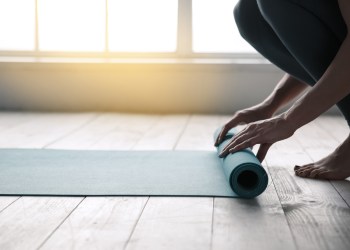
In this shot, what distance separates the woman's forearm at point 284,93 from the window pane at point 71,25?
2.36 metres

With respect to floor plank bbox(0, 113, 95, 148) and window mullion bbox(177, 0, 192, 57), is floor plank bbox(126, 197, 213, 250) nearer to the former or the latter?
floor plank bbox(0, 113, 95, 148)

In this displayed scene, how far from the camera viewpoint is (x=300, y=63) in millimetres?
1897

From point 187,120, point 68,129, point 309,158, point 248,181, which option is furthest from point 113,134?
point 248,181

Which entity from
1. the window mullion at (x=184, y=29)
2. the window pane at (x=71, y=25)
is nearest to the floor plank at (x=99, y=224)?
the window mullion at (x=184, y=29)

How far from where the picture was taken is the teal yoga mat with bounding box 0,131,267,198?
1.74m

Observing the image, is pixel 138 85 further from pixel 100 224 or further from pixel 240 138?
pixel 100 224

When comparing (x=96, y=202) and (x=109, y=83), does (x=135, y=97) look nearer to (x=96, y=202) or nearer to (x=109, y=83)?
(x=109, y=83)

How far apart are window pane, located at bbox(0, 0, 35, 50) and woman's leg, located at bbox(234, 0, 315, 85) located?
255cm

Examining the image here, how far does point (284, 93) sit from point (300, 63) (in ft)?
0.84

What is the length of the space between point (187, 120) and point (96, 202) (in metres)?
1.93

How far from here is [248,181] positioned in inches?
70.1

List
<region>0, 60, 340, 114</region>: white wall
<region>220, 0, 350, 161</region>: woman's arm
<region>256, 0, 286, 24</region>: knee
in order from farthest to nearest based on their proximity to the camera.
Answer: <region>0, 60, 340, 114</region>: white wall → <region>256, 0, 286, 24</region>: knee → <region>220, 0, 350, 161</region>: woman's arm

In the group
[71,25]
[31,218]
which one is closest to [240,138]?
[31,218]

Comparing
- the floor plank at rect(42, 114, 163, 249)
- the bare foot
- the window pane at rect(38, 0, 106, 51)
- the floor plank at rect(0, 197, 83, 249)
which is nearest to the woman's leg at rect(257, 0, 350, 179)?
the bare foot
